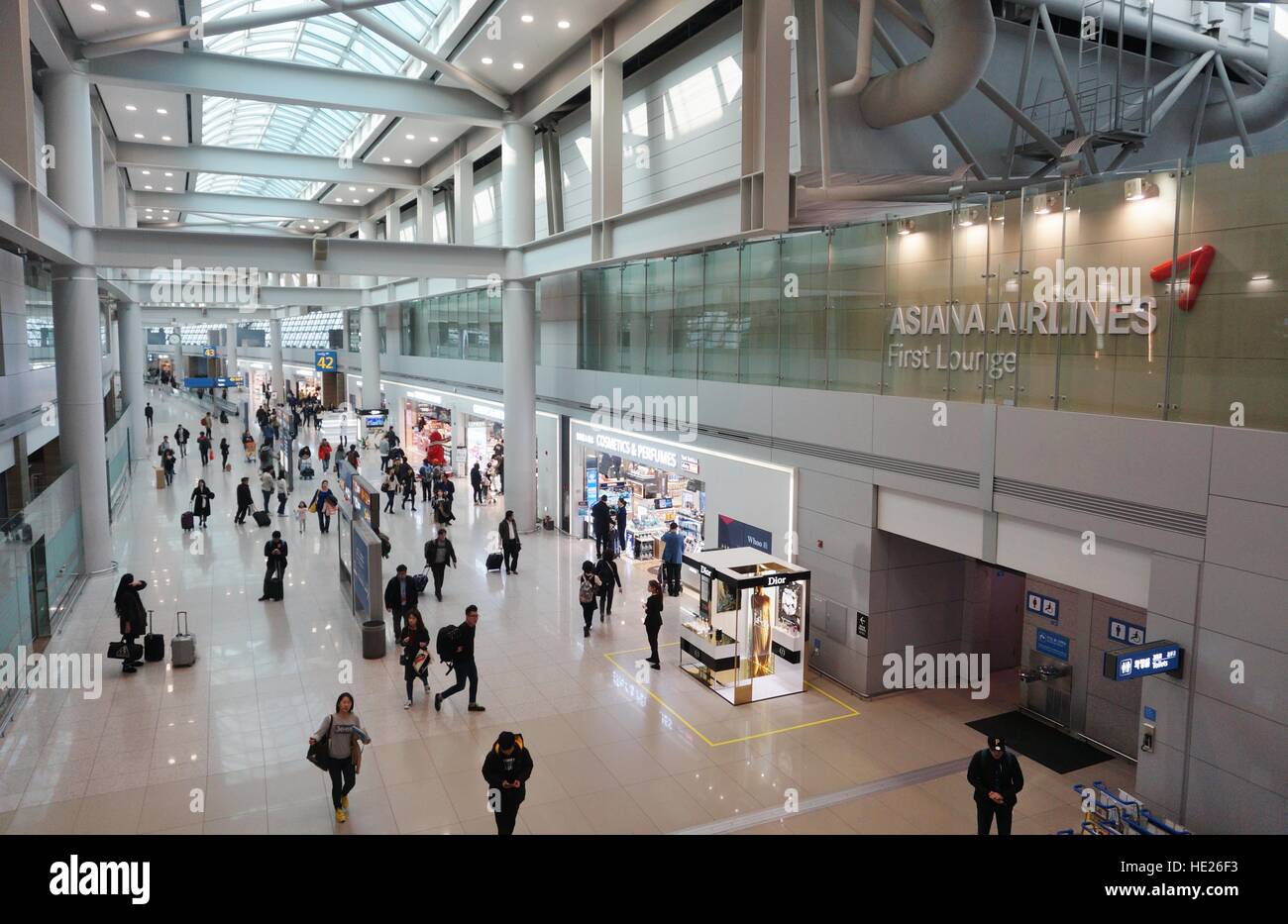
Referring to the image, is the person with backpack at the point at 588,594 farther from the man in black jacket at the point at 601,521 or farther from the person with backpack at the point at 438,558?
the man in black jacket at the point at 601,521

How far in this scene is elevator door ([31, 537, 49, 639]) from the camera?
1280 cm

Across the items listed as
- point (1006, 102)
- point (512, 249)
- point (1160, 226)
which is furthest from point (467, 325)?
point (1160, 226)

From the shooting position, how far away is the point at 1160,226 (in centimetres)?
822

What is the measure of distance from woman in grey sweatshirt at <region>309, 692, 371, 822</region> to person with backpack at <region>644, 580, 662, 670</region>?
514 centimetres

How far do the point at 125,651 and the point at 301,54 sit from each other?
17675 millimetres

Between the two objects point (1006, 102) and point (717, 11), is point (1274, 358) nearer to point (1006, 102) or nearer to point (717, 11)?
point (1006, 102)

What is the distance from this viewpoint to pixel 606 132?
1592 centimetres

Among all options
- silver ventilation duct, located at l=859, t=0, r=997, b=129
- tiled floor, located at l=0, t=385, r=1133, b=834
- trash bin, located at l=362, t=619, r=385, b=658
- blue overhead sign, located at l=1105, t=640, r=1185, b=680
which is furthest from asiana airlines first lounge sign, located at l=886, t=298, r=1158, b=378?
trash bin, located at l=362, t=619, r=385, b=658

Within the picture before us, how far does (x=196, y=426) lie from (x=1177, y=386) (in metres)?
49.6

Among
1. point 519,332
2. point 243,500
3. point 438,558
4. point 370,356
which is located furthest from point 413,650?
Answer: point 370,356

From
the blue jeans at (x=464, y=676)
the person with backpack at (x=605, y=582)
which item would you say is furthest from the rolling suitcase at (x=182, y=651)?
the person with backpack at (x=605, y=582)

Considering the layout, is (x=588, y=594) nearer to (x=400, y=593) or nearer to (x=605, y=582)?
(x=605, y=582)

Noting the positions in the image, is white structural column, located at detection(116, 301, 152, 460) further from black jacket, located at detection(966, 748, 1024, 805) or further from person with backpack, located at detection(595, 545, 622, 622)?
black jacket, located at detection(966, 748, 1024, 805)

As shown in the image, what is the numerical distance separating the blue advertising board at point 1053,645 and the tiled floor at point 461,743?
108 cm
